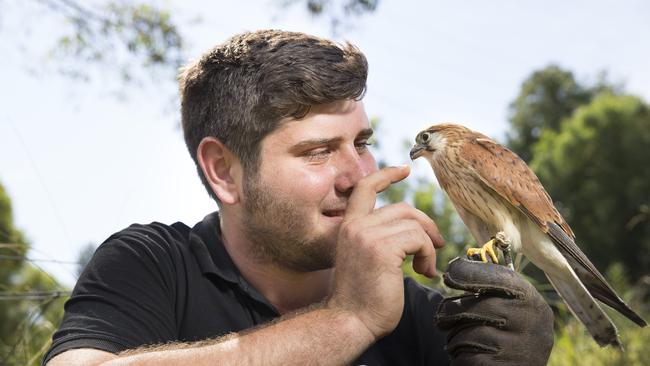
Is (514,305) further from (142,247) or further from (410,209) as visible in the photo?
(142,247)

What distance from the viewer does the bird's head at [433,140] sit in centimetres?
331

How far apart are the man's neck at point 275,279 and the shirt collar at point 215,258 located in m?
0.04

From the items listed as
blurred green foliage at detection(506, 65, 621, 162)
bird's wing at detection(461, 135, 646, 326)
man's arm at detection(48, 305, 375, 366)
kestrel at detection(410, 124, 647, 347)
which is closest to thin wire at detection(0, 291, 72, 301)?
man's arm at detection(48, 305, 375, 366)

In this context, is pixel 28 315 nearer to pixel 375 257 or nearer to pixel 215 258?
pixel 215 258

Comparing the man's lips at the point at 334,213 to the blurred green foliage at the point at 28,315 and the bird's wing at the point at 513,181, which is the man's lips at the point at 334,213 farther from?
the blurred green foliage at the point at 28,315

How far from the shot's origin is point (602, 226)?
3675 cm

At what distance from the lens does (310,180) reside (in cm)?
259

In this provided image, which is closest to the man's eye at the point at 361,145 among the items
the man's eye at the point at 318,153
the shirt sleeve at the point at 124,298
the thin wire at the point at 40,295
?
the man's eye at the point at 318,153

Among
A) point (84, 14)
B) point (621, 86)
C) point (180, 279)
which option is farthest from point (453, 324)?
point (621, 86)

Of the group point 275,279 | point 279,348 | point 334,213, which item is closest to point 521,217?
point 334,213

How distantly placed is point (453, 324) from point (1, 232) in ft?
8.97

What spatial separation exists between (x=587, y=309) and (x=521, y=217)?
424 mm

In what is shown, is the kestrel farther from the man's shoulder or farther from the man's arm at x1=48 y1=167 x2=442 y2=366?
the man's shoulder

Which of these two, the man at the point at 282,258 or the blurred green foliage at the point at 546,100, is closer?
the man at the point at 282,258
